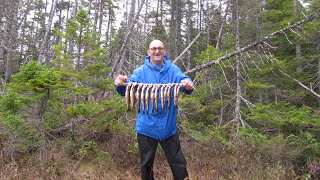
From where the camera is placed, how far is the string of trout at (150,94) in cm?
401

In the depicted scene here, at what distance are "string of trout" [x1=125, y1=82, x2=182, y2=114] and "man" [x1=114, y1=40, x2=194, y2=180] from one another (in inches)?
3.5

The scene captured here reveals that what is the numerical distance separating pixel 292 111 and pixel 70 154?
27.0ft

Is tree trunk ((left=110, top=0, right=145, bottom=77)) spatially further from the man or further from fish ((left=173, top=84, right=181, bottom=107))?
fish ((left=173, top=84, right=181, bottom=107))

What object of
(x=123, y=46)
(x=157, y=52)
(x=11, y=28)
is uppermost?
(x=11, y=28)

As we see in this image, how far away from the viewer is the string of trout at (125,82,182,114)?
401 centimetres

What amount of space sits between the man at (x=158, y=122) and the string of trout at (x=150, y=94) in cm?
9

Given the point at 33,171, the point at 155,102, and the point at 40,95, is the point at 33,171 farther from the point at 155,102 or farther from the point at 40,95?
the point at 155,102

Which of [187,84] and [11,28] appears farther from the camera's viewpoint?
[11,28]

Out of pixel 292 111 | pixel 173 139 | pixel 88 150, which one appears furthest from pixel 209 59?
pixel 173 139

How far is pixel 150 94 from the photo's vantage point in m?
4.05

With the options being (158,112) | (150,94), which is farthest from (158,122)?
(150,94)

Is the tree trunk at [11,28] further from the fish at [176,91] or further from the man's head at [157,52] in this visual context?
the fish at [176,91]

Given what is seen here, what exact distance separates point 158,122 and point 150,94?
0.42 meters

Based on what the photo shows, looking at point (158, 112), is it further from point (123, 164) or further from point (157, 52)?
point (123, 164)
